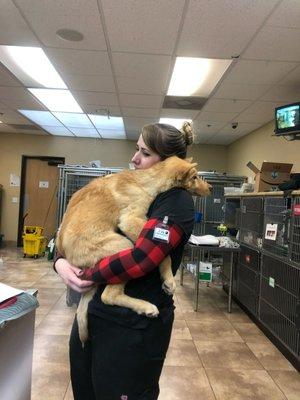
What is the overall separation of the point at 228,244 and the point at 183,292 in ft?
3.39

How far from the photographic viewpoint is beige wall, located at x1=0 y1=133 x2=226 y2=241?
28.1 feet

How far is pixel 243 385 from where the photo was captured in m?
2.51

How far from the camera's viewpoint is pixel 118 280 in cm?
107

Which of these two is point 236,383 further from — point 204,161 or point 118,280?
point 204,161

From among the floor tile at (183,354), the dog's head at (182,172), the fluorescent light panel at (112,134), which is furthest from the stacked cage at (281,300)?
the fluorescent light panel at (112,134)

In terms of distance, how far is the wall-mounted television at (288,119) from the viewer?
3.79m

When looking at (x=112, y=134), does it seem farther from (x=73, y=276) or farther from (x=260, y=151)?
(x=73, y=276)

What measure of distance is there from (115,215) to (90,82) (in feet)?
12.5

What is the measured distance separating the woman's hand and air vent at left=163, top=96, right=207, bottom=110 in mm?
4324

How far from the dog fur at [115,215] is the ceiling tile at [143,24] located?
2042 mm

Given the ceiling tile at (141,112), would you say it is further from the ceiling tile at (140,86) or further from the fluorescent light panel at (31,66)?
the fluorescent light panel at (31,66)

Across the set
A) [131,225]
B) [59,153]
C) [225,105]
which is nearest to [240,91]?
[225,105]

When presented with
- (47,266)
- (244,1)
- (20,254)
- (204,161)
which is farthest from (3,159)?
(244,1)

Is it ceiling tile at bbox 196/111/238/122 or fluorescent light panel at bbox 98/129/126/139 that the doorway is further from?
ceiling tile at bbox 196/111/238/122
